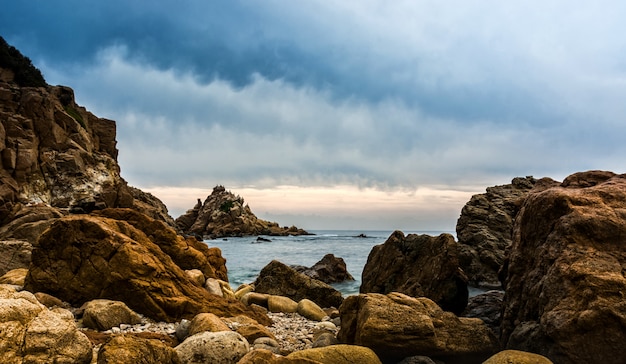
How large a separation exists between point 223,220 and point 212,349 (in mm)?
115518

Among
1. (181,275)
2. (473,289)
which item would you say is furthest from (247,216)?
(181,275)

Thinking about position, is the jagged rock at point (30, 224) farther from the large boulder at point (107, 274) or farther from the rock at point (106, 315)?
the rock at point (106, 315)

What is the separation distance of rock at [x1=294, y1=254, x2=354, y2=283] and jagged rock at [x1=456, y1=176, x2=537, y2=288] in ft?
26.1

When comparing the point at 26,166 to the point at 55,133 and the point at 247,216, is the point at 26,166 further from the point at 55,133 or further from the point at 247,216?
the point at 247,216

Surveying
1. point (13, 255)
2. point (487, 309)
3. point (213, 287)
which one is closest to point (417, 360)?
point (487, 309)

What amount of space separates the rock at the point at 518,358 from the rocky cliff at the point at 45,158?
30.4 metres

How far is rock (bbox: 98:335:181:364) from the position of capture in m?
5.39

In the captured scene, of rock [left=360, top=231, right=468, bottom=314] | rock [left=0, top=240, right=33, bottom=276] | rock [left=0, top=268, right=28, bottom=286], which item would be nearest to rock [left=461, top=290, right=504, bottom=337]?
rock [left=360, top=231, right=468, bottom=314]

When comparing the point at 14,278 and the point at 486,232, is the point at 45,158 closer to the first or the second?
the point at 14,278

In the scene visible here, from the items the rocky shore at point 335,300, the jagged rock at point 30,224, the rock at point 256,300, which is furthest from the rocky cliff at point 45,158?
the rock at point 256,300

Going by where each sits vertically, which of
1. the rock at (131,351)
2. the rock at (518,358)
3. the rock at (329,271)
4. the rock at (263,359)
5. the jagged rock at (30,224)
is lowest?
the rock at (329,271)

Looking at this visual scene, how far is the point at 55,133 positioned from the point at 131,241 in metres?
39.1

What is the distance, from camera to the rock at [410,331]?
802 centimetres

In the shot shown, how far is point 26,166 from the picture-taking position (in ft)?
118
